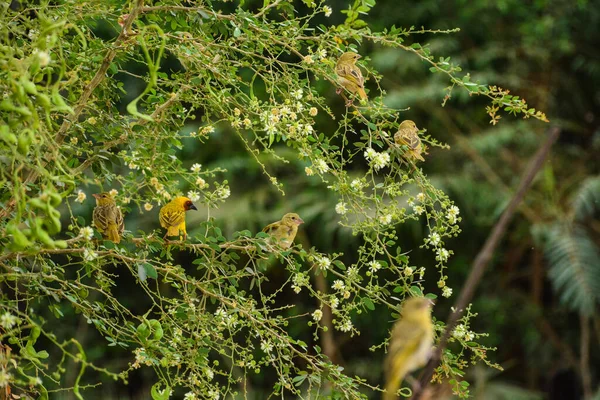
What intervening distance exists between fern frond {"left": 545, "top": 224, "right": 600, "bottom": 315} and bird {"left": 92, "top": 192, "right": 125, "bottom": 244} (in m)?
2.62

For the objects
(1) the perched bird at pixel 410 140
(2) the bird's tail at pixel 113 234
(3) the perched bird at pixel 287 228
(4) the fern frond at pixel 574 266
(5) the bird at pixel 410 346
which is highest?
(5) the bird at pixel 410 346

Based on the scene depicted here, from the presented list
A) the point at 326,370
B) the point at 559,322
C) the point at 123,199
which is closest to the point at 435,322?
the point at 326,370

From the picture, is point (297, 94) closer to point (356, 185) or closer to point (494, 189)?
point (356, 185)

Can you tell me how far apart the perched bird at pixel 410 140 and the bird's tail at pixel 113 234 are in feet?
1.35

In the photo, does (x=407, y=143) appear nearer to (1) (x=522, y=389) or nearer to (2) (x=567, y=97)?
(1) (x=522, y=389)

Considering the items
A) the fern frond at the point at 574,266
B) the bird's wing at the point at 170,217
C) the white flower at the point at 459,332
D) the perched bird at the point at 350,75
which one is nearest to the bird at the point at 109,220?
the bird's wing at the point at 170,217

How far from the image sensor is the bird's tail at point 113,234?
121 centimetres

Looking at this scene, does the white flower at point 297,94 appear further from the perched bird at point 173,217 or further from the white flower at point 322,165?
the perched bird at point 173,217

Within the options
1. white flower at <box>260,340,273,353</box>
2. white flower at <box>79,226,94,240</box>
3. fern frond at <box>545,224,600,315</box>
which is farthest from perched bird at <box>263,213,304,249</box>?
fern frond at <box>545,224,600,315</box>

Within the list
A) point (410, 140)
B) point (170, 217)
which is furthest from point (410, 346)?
point (170, 217)

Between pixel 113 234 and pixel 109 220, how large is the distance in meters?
0.03

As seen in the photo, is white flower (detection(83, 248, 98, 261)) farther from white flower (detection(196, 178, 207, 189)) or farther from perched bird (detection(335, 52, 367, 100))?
perched bird (detection(335, 52, 367, 100))

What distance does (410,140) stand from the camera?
1212mm

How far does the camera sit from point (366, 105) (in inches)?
48.1
